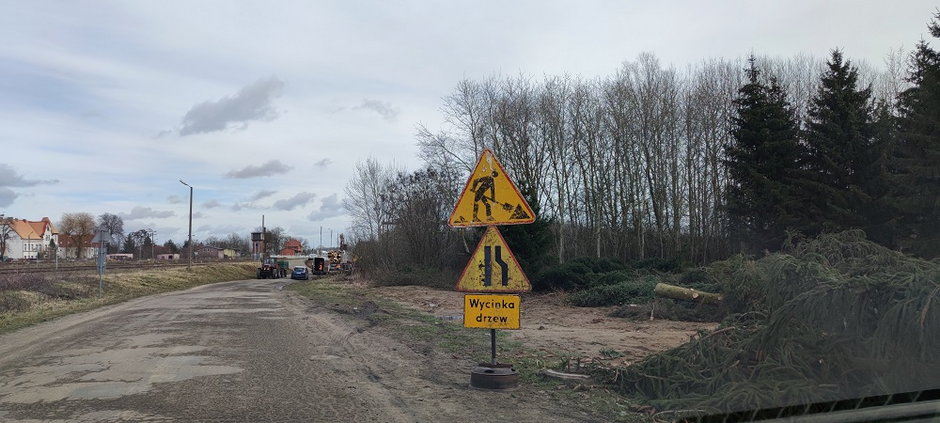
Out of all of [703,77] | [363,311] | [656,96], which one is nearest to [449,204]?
[656,96]

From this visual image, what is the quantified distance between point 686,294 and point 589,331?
443cm

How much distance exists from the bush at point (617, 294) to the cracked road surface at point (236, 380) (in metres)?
9.77

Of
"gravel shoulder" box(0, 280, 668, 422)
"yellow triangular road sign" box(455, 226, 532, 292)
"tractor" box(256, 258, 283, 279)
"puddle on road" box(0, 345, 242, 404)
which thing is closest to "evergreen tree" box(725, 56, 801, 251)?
"gravel shoulder" box(0, 280, 668, 422)

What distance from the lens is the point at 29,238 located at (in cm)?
12262

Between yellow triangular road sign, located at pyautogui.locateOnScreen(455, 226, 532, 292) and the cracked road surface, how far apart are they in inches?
51.1

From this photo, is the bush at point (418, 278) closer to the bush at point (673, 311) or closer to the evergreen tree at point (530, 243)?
the evergreen tree at point (530, 243)

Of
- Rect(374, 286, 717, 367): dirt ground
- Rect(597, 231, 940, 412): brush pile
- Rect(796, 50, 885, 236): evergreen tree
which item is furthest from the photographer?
Rect(796, 50, 885, 236): evergreen tree

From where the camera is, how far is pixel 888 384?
5930 mm

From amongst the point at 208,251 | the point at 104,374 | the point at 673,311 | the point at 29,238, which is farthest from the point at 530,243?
the point at 208,251

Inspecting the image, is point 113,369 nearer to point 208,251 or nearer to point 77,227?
point 77,227

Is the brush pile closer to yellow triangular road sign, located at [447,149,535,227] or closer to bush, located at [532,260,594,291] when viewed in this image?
yellow triangular road sign, located at [447,149,535,227]

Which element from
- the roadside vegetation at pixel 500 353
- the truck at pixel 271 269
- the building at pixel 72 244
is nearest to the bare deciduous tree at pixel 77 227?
the building at pixel 72 244

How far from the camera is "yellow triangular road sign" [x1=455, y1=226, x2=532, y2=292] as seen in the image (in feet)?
26.2

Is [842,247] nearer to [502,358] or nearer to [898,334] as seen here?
[898,334]
